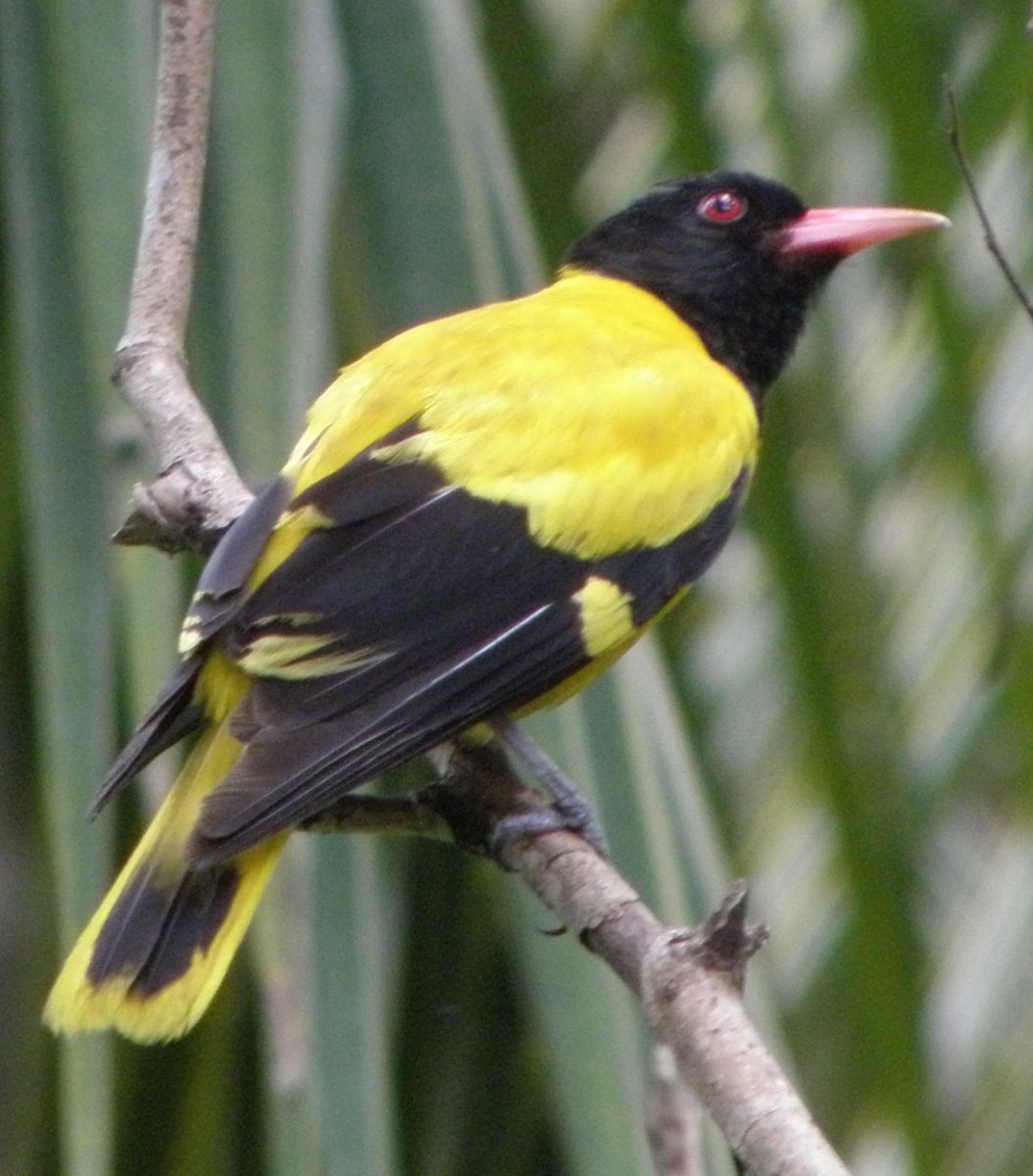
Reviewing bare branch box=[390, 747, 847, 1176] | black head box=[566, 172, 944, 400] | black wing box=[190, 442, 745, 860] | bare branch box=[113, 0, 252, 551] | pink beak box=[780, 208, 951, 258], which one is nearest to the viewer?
bare branch box=[390, 747, 847, 1176]

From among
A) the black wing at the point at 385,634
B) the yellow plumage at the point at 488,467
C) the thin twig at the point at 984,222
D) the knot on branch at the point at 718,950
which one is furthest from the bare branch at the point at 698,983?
the thin twig at the point at 984,222

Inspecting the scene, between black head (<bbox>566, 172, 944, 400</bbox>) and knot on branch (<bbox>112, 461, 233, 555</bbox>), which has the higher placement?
black head (<bbox>566, 172, 944, 400</bbox>)

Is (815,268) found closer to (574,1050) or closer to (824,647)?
(824,647)

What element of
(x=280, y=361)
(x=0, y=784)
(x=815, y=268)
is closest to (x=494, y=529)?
(x=280, y=361)

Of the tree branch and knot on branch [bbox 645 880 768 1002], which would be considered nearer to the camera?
the tree branch

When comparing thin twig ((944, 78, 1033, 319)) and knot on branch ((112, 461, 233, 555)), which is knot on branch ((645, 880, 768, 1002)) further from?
knot on branch ((112, 461, 233, 555))

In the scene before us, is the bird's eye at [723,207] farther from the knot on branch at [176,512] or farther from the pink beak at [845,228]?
the knot on branch at [176,512]

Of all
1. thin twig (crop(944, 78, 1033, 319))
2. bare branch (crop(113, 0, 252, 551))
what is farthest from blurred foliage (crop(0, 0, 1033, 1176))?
thin twig (crop(944, 78, 1033, 319))
